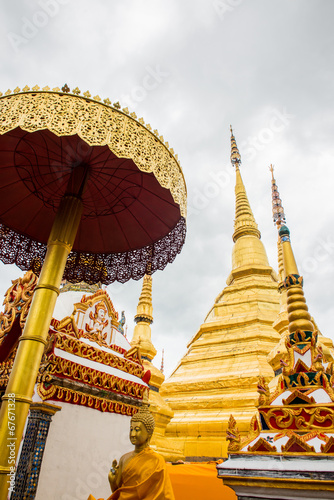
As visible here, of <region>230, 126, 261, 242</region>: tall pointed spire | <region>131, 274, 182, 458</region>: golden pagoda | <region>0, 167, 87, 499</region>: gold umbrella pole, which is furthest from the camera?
<region>230, 126, 261, 242</region>: tall pointed spire

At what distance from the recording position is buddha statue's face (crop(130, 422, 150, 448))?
2.66m

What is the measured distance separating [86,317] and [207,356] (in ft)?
20.3

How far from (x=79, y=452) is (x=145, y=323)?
8.78m

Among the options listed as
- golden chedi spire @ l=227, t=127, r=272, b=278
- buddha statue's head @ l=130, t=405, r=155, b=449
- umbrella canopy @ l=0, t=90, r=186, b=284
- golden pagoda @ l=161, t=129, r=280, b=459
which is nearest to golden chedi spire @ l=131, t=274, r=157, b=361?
golden pagoda @ l=161, t=129, r=280, b=459

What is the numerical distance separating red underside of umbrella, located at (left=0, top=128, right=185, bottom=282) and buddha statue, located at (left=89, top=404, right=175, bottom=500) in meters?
2.64

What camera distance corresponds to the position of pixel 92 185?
4426 millimetres

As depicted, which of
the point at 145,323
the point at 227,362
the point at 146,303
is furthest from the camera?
the point at 146,303

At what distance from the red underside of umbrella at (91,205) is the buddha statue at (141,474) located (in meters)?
2.64

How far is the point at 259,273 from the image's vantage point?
15.0 meters

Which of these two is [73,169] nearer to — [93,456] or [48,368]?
[48,368]

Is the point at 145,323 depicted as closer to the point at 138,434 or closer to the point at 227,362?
the point at 227,362

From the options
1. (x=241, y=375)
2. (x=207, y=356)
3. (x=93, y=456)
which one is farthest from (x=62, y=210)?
(x=207, y=356)

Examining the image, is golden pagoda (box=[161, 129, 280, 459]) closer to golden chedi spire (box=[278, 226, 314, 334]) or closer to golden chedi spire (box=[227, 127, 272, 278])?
golden chedi spire (box=[227, 127, 272, 278])

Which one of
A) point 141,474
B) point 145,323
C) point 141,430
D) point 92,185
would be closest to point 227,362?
point 145,323
